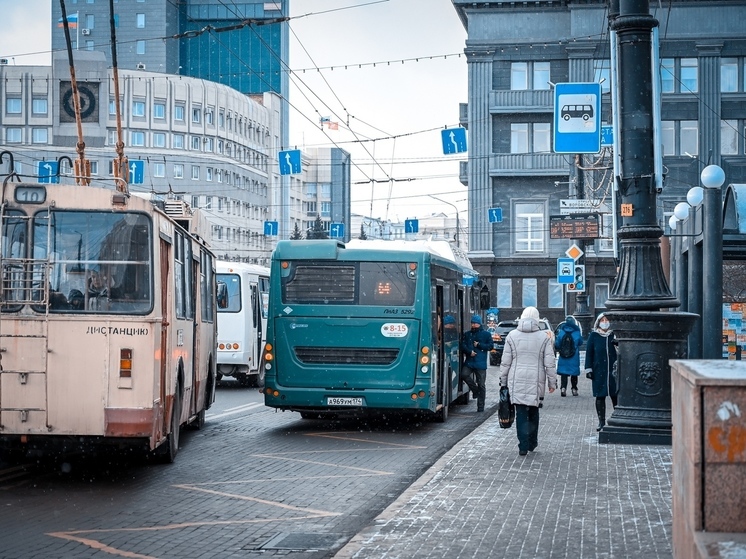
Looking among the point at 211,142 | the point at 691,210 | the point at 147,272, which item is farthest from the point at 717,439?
the point at 211,142

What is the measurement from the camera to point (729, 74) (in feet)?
186

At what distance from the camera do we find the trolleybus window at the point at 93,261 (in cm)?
1090

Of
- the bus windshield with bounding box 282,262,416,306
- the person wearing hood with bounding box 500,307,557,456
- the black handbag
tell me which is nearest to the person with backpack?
the bus windshield with bounding box 282,262,416,306

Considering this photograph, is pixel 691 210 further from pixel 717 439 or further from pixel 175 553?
pixel 717 439

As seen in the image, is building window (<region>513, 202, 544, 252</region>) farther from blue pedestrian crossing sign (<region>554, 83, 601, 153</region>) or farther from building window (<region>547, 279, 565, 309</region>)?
blue pedestrian crossing sign (<region>554, 83, 601, 153</region>)

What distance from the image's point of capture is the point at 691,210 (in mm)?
19219

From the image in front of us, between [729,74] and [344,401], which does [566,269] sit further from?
[729,74]

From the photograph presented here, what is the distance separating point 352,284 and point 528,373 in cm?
444

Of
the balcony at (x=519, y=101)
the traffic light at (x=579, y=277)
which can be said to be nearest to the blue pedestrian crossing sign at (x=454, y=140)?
the traffic light at (x=579, y=277)

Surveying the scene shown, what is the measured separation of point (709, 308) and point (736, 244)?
1.79 meters

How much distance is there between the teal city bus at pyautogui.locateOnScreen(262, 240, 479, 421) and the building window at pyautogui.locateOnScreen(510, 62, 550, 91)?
42.5 metres

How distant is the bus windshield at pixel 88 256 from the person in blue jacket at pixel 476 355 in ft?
34.1

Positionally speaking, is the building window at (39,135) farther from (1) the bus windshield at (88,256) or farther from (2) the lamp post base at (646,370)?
(1) the bus windshield at (88,256)

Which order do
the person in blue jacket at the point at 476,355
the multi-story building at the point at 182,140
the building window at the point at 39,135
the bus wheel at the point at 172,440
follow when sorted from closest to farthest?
1. the bus wheel at the point at 172,440
2. the person in blue jacket at the point at 476,355
3. the multi-story building at the point at 182,140
4. the building window at the point at 39,135
